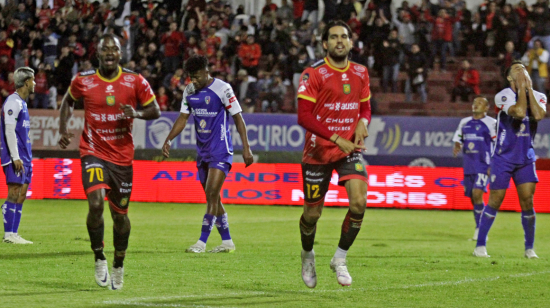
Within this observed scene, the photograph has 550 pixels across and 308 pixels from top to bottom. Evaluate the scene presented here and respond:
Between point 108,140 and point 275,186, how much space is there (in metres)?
13.0

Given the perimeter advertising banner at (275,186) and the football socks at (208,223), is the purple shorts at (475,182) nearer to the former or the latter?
the football socks at (208,223)

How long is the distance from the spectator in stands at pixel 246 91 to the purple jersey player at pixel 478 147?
10328 mm

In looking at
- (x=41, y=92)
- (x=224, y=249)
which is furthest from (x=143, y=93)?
(x=41, y=92)

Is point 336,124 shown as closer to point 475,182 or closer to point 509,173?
point 509,173

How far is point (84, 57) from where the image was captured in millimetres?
25812

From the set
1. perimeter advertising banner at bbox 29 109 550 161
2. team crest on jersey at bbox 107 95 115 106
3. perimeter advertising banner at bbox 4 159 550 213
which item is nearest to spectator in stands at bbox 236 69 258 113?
perimeter advertising banner at bbox 29 109 550 161

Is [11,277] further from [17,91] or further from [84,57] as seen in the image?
[84,57]

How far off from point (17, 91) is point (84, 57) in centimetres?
1461

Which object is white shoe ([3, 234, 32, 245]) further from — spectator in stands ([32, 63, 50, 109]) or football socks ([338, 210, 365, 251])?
spectator in stands ([32, 63, 50, 109])

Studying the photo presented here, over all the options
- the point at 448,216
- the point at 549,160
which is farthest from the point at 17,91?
the point at 549,160

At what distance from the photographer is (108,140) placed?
7645 millimetres

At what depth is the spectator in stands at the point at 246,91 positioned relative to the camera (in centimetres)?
2366

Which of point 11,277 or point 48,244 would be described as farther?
point 48,244

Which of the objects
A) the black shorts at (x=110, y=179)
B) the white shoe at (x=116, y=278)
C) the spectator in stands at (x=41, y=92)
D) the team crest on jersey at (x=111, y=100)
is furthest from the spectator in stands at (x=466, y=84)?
the white shoe at (x=116, y=278)
